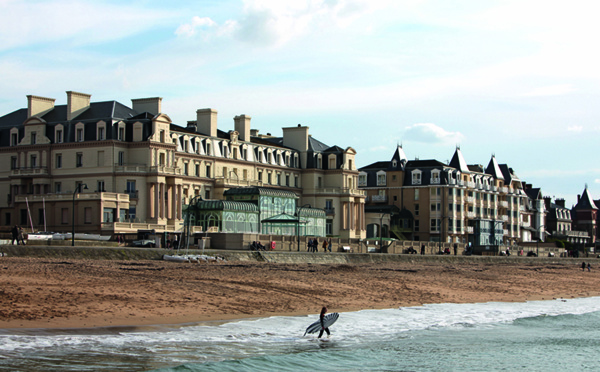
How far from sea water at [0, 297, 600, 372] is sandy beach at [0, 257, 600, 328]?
187cm

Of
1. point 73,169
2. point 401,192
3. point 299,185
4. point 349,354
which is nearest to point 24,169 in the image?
point 73,169

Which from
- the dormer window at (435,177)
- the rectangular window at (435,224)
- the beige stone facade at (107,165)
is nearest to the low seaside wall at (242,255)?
the beige stone facade at (107,165)

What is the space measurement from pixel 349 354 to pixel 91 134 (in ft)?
201

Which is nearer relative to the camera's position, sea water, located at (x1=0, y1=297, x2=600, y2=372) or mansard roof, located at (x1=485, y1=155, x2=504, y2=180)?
sea water, located at (x1=0, y1=297, x2=600, y2=372)

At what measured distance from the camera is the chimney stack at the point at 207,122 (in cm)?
9512

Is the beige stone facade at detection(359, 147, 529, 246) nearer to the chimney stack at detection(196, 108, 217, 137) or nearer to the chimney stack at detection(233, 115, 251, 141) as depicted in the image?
the chimney stack at detection(233, 115, 251, 141)

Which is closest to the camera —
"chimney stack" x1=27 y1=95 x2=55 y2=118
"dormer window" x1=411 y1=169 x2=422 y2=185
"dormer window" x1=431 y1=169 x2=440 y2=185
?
"chimney stack" x1=27 y1=95 x2=55 y2=118

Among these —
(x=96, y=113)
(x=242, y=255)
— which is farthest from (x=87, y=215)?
(x=242, y=255)

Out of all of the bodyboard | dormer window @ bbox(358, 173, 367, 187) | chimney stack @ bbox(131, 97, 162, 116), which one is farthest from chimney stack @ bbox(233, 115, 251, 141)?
the bodyboard

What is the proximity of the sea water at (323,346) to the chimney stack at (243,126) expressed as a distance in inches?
2609

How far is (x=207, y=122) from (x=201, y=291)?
61.9m

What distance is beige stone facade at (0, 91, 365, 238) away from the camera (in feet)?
249

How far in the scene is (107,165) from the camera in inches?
3157

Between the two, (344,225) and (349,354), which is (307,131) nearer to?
(344,225)
